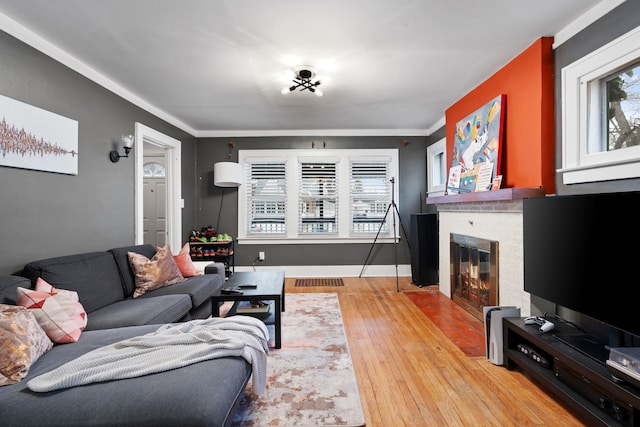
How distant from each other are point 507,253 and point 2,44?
14.1 ft

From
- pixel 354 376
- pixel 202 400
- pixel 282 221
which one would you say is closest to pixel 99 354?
pixel 202 400

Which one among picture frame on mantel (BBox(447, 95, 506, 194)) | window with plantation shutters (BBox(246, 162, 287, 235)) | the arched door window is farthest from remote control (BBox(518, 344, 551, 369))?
the arched door window

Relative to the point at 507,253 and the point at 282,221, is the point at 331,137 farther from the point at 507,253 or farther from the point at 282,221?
the point at 507,253

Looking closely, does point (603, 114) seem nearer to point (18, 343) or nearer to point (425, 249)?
point (425, 249)

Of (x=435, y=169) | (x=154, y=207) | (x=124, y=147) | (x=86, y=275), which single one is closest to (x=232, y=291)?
(x=86, y=275)

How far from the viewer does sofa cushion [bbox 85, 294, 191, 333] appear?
6.93 ft

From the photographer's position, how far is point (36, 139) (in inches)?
92.3

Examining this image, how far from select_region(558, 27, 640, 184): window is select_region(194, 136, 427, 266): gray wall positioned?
120 inches

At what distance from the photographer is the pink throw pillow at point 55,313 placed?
1.77 metres

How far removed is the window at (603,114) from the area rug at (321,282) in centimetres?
334

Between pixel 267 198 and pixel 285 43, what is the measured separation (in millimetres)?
3101

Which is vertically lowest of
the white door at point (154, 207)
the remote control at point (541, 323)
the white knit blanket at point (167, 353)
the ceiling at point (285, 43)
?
the remote control at point (541, 323)

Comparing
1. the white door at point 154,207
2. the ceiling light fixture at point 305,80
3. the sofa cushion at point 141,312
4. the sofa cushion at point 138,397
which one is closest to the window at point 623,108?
the ceiling light fixture at point 305,80

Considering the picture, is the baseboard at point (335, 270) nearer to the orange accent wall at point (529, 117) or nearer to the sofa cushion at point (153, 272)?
the sofa cushion at point (153, 272)
